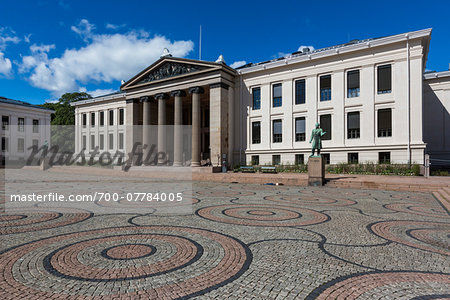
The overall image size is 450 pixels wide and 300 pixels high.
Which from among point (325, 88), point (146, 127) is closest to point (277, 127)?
→ point (325, 88)

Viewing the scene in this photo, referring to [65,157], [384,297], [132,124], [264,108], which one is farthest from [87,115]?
[384,297]

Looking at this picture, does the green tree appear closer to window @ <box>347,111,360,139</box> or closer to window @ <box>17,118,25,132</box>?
window @ <box>17,118,25,132</box>

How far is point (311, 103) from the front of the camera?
1216 inches

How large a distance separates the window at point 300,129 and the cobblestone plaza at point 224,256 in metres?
23.7

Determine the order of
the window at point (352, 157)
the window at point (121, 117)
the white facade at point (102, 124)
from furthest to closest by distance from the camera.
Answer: the white facade at point (102, 124) → the window at point (121, 117) → the window at point (352, 157)

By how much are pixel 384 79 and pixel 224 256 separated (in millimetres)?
28814

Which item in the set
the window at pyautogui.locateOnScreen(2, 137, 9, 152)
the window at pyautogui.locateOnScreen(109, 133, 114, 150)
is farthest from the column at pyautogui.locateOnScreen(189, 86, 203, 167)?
the window at pyautogui.locateOnScreen(2, 137, 9, 152)

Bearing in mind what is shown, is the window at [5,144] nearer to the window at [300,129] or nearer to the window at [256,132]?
the window at [256,132]

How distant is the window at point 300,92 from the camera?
31703 mm

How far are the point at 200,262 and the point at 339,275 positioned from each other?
6.90ft

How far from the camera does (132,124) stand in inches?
1594

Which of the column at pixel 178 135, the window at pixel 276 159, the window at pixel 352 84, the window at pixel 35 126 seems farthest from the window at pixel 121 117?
the window at pixel 352 84

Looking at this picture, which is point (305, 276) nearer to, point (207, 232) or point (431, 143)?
point (207, 232)

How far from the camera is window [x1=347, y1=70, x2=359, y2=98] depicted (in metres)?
28.7
